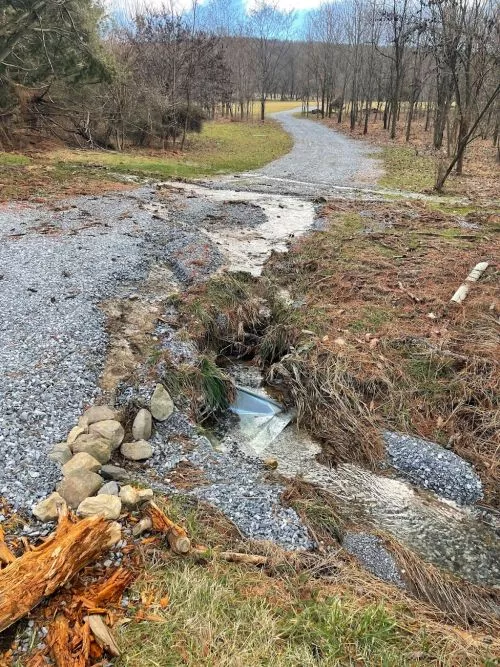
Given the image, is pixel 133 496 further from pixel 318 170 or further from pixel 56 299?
pixel 318 170

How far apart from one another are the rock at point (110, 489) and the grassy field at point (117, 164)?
423 inches

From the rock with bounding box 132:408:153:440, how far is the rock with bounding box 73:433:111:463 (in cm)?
36

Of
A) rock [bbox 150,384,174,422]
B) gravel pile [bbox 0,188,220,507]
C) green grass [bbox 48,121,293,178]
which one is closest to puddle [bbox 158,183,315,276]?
gravel pile [bbox 0,188,220,507]

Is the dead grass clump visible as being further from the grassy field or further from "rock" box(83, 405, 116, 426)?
the grassy field

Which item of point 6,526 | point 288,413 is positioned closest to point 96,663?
point 6,526

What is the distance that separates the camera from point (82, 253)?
27.7ft

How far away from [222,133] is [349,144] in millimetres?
9769

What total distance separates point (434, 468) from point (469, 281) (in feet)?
14.0

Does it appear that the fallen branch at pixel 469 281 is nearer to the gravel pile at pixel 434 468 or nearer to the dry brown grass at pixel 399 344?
the dry brown grass at pixel 399 344

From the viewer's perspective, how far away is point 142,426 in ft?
15.0

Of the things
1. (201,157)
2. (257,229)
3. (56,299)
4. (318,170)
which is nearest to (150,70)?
(201,157)

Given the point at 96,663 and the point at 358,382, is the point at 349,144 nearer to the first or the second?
the point at 358,382

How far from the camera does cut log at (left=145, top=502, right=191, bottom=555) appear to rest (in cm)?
316

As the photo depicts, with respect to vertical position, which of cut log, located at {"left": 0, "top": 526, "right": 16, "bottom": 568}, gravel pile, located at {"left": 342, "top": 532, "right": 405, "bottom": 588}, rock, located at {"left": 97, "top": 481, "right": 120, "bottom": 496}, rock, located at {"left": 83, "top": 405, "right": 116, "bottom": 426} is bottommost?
gravel pile, located at {"left": 342, "top": 532, "right": 405, "bottom": 588}
